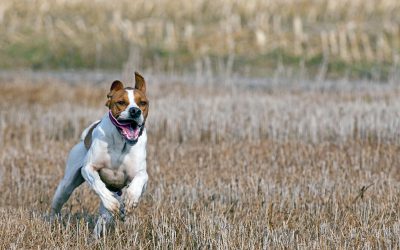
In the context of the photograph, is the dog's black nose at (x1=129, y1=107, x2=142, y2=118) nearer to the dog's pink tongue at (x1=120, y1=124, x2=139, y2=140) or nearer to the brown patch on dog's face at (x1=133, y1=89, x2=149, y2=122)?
the brown patch on dog's face at (x1=133, y1=89, x2=149, y2=122)

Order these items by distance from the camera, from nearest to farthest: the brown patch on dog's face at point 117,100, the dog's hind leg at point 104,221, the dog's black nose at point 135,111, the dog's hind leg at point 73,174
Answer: the dog's black nose at point 135,111, the brown patch on dog's face at point 117,100, the dog's hind leg at point 104,221, the dog's hind leg at point 73,174

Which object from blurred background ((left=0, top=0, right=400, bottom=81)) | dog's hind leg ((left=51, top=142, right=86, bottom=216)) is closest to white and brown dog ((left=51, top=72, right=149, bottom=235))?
dog's hind leg ((left=51, top=142, right=86, bottom=216))

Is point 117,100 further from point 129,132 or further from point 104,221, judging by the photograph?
point 104,221

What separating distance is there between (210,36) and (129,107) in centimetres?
2342

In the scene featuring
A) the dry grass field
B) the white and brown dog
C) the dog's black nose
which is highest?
the dog's black nose

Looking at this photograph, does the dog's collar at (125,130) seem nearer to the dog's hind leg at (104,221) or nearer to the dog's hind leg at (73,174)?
the dog's hind leg at (104,221)

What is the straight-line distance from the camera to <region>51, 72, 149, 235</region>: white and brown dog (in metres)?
6.86

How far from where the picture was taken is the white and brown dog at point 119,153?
686 cm

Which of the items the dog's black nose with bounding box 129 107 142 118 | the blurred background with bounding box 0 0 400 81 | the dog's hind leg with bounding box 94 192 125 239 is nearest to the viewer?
the dog's black nose with bounding box 129 107 142 118

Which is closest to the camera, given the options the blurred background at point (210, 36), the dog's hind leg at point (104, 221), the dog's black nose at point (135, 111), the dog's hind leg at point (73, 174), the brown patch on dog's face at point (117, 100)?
the dog's black nose at point (135, 111)

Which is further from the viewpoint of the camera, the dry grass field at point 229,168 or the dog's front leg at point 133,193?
the dog's front leg at point 133,193

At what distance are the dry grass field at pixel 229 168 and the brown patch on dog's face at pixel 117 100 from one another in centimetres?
89

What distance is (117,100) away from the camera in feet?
22.6

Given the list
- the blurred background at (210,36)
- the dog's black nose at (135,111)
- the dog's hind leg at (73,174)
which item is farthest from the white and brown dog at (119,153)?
the blurred background at (210,36)
